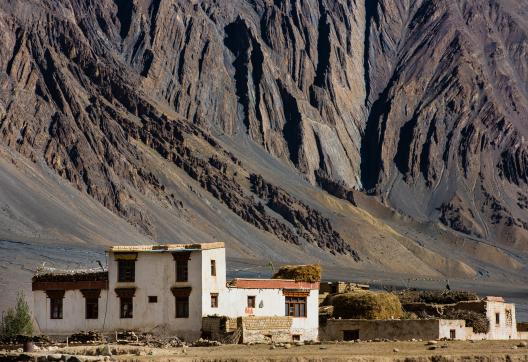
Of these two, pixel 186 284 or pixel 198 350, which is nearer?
pixel 198 350

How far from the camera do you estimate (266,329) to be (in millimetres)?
46562

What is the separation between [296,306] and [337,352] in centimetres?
1661

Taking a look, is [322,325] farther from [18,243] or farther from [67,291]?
[18,243]

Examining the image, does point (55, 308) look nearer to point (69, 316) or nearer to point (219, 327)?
point (69, 316)

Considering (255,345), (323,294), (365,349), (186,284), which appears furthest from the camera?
(323,294)

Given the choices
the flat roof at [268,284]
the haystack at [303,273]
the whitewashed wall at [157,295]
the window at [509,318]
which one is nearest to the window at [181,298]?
the whitewashed wall at [157,295]

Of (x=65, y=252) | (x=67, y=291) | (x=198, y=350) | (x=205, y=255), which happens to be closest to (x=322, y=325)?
(x=205, y=255)

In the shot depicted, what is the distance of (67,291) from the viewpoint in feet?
169

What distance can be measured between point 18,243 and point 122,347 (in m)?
142

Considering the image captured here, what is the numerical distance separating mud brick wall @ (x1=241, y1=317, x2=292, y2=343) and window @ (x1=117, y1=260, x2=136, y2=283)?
19.0 ft

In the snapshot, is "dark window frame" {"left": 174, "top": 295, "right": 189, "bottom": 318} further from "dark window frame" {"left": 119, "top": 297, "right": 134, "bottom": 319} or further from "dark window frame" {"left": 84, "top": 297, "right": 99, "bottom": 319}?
"dark window frame" {"left": 84, "top": 297, "right": 99, "bottom": 319}

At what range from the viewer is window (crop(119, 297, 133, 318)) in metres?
49.7

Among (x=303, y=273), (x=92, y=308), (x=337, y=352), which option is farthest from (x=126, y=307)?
(x=337, y=352)

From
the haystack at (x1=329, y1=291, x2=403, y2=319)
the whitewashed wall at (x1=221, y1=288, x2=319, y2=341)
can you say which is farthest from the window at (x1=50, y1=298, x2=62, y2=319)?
the haystack at (x1=329, y1=291, x2=403, y2=319)
